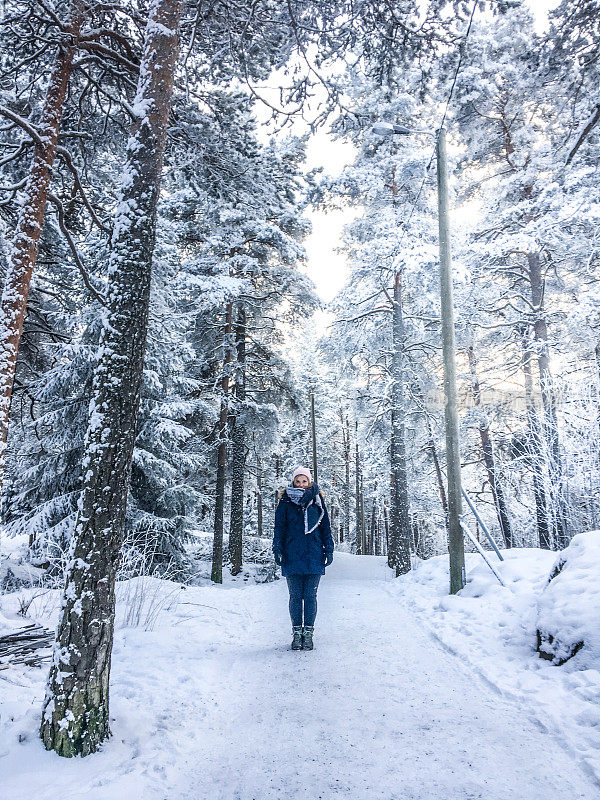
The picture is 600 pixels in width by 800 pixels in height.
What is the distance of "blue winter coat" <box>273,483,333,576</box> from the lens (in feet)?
16.4

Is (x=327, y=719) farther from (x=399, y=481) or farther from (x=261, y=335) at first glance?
(x=261, y=335)

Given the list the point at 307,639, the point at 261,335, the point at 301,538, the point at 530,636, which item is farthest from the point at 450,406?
the point at 261,335

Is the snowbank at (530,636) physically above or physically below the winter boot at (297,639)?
above

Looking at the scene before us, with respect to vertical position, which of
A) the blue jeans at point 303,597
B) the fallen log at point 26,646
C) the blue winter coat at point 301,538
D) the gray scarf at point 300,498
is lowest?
the fallen log at point 26,646

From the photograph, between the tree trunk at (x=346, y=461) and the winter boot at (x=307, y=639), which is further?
the tree trunk at (x=346, y=461)

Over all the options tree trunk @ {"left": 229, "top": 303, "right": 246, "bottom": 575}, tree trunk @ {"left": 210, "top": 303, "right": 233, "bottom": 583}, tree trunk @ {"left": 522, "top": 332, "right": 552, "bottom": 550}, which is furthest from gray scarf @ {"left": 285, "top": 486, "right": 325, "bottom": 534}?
tree trunk @ {"left": 229, "top": 303, "right": 246, "bottom": 575}

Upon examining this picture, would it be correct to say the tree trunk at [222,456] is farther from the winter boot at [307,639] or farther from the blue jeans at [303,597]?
the winter boot at [307,639]

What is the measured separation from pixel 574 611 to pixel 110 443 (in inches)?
158

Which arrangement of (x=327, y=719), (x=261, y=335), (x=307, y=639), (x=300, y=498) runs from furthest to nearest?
(x=261, y=335) < (x=300, y=498) < (x=307, y=639) < (x=327, y=719)

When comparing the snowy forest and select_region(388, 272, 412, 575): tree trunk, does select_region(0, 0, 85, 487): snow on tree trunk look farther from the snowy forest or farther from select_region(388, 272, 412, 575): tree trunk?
select_region(388, 272, 412, 575): tree trunk

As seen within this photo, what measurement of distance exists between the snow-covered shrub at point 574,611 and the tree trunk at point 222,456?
1004 cm

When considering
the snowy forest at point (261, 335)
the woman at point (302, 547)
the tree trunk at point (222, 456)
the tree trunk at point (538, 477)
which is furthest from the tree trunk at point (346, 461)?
the woman at point (302, 547)

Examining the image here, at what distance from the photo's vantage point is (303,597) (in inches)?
198

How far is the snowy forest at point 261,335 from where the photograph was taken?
2.85 meters
